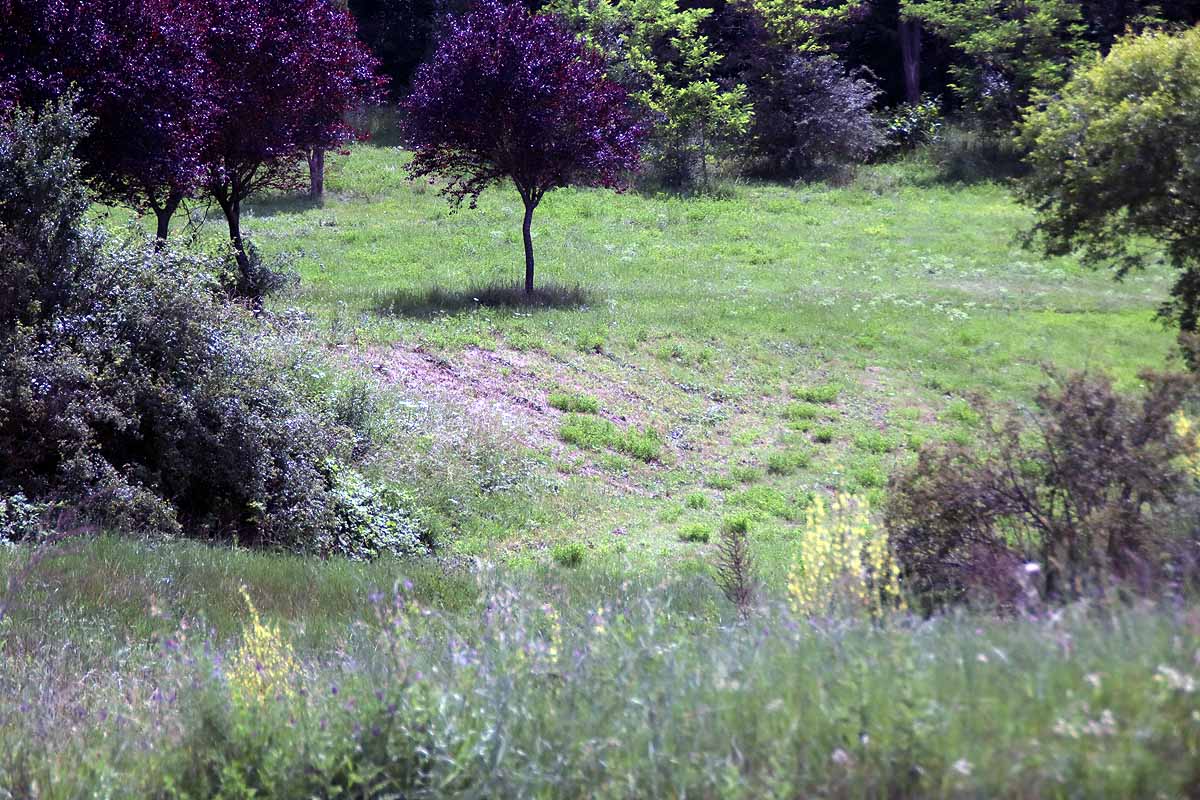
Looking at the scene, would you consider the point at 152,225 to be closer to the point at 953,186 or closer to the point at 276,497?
the point at 276,497

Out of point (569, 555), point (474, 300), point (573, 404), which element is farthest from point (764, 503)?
point (474, 300)

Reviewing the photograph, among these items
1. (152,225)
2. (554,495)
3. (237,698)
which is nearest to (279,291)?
(554,495)

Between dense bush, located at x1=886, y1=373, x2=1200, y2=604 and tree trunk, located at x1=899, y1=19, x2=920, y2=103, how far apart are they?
130 feet

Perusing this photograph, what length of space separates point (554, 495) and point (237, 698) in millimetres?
8567

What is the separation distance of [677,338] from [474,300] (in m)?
3.92

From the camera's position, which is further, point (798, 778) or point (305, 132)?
point (305, 132)

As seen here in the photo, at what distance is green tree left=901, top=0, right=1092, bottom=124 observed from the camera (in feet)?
121

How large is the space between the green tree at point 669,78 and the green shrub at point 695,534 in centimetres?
2339

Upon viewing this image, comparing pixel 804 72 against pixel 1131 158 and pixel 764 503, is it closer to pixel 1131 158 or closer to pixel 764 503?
pixel 1131 158

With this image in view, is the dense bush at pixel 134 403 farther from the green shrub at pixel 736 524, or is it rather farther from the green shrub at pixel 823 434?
the green shrub at pixel 823 434

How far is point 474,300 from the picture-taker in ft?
65.5

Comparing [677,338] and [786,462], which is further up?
[677,338]

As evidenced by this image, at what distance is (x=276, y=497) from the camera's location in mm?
10188

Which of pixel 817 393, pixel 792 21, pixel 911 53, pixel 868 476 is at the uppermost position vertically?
pixel 792 21
